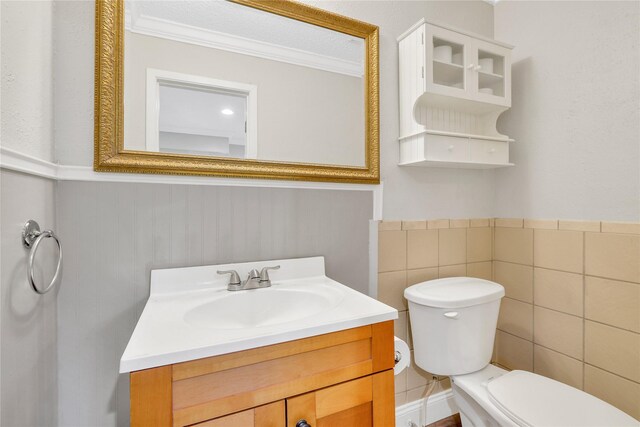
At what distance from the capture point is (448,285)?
141 cm

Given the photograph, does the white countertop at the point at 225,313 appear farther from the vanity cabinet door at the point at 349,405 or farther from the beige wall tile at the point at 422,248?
the beige wall tile at the point at 422,248

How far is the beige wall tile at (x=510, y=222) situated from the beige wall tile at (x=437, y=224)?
1.20ft

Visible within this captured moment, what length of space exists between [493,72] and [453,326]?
1.24 metres

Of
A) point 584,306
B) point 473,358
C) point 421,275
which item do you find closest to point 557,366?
point 584,306

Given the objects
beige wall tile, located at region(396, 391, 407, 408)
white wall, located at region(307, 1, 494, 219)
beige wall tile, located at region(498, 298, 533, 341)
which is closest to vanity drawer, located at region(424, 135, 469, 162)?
white wall, located at region(307, 1, 494, 219)

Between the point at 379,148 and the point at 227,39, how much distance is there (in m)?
0.74

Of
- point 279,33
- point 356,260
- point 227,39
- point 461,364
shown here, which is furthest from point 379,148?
point 461,364

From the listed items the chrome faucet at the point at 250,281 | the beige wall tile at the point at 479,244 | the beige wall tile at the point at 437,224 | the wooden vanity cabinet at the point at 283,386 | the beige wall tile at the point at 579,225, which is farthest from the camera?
the beige wall tile at the point at 479,244

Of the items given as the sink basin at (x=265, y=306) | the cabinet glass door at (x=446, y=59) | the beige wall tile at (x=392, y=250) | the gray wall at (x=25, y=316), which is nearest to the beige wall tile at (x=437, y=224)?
the beige wall tile at (x=392, y=250)

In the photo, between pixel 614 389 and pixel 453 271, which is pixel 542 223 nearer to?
pixel 453 271

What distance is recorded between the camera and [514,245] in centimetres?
161

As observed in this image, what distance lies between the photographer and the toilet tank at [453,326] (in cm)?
124

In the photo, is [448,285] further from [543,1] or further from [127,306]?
[543,1]

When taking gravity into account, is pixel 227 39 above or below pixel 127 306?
above
